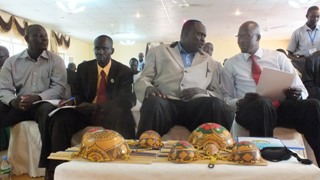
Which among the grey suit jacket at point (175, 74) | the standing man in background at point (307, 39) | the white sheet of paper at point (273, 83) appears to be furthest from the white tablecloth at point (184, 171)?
the standing man in background at point (307, 39)

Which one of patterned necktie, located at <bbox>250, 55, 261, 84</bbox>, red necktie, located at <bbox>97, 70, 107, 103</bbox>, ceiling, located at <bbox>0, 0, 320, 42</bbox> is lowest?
red necktie, located at <bbox>97, 70, 107, 103</bbox>

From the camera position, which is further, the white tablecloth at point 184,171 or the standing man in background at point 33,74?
the standing man in background at point 33,74

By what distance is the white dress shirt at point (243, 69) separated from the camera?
2.08 metres

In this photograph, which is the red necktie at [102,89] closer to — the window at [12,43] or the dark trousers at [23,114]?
the dark trousers at [23,114]

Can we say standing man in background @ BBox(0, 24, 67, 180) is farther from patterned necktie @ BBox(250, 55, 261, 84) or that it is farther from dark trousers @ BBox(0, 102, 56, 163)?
patterned necktie @ BBox(250, 55, 261, 84)

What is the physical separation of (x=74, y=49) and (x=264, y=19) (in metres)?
8.12

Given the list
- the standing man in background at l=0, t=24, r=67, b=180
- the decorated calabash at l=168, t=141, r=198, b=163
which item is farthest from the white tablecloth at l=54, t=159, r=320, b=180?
the standing man in background at l=0, t=24, r=67, b=180

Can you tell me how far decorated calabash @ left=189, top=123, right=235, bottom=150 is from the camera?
1153 millimetres

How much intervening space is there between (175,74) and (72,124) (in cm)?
78

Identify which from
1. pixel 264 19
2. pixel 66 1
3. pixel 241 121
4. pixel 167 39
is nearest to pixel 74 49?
pixel 167 39

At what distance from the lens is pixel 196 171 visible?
938 millimetres

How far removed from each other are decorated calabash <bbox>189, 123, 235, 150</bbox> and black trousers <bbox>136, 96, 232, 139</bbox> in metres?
0.48

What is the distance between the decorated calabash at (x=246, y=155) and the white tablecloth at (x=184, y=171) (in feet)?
0.09

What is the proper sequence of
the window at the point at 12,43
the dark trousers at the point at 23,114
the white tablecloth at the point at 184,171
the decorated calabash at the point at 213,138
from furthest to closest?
the window at the point at 12,43 < the dark trousers at the point at 23,114 < the decorated calabash at the point at 213,138 < the white tablecloth at the point at 184,171
